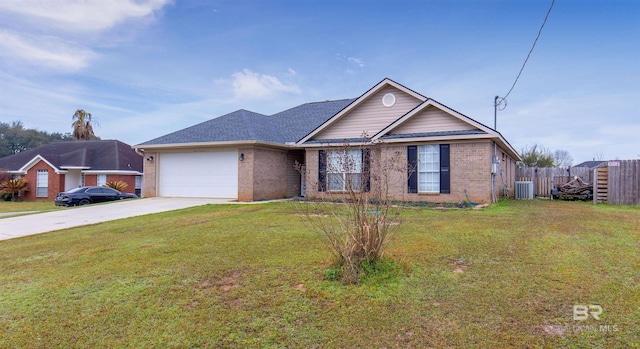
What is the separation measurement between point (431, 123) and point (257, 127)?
9.07m

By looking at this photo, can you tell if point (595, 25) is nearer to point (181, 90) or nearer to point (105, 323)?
point (105, 323)

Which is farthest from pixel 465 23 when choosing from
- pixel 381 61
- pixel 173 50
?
pixel 173 50

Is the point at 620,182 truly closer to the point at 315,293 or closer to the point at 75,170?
the point at 315,293

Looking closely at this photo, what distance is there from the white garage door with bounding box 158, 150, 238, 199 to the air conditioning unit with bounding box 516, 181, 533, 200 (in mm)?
15099

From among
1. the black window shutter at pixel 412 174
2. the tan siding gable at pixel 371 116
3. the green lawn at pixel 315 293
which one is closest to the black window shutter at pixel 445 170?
the black window shutter at pixel 412 174

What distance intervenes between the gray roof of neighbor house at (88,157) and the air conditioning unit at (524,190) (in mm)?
27947

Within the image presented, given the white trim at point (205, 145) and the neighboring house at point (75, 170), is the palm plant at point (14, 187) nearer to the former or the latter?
the neighboring house at point (75, 170)

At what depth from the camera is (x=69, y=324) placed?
3.79 meters

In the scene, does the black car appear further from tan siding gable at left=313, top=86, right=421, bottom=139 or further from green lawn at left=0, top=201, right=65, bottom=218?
tan siding gable at left=313, top=86, right=421, bottom=139

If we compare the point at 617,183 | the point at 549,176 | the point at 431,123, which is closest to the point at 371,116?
the point at 431,123

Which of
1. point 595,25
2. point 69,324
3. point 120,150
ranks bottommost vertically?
point 69,324

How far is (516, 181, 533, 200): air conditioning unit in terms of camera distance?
19.5 m

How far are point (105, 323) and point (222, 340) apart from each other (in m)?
1.38

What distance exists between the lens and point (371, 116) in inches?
668
